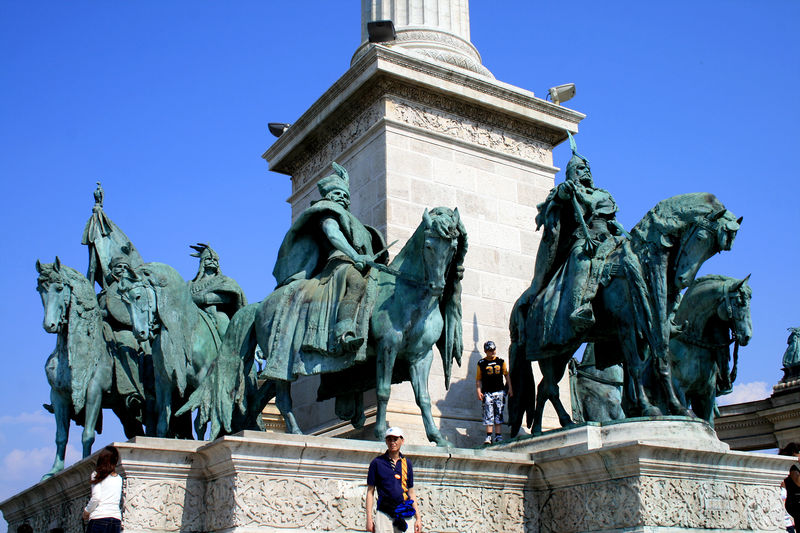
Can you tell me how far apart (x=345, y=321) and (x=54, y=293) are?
4.15m

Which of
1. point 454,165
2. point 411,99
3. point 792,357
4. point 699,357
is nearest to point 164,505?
point 454,165

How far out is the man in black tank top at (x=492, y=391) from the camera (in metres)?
11.2

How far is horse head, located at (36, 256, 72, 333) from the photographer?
1127 cm

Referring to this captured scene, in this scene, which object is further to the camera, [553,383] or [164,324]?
[164,324]

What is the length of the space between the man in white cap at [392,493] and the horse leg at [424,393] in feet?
8.09

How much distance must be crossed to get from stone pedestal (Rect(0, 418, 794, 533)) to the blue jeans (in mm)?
847

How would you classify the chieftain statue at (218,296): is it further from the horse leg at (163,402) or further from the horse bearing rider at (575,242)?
the horse bearing rider at (575,242)

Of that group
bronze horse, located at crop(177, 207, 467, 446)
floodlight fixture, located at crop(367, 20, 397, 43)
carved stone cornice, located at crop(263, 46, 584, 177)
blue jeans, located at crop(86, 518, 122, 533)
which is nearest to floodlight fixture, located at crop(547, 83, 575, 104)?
→ carved stone cornice, located at crop(263, 46, 584, 177)

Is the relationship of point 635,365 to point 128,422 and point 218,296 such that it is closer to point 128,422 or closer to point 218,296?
point 218,296

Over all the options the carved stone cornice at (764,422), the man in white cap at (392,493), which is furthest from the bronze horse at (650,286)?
the carved stone cornice at (764,422)

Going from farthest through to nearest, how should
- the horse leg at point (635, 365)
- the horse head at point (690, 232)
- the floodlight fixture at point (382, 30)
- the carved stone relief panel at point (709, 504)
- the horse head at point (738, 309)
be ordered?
the floodlight fixture at point (382, 30)
the horse head at point (738, 309)
the horse head at point (690, 232)
the horse leg at point (635, 365)
the carved stone relief panel at point (709, 504)

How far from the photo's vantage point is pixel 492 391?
1122 centimetres

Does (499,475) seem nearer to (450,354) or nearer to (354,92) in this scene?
(450,354)

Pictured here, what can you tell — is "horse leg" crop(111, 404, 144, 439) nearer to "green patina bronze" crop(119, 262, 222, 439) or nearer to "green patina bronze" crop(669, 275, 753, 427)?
"green patina bronze" crop(119, 262, 222, 439)
